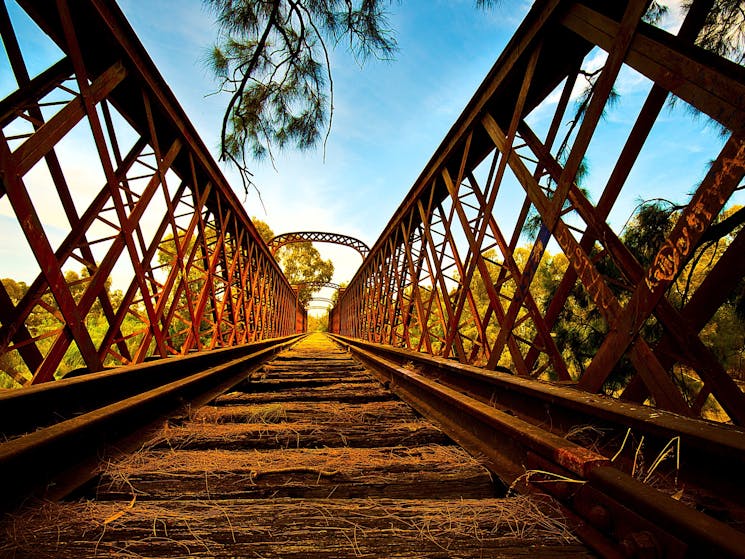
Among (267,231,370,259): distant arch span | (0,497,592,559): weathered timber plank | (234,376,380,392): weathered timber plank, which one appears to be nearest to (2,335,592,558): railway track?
(0,497,592,559): weathered timber plank

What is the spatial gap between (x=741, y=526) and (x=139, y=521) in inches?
70.3

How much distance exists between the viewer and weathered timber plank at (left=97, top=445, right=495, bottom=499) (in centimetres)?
134

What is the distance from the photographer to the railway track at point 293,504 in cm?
99

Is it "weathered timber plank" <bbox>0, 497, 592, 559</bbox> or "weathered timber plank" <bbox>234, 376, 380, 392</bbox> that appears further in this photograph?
"weathered timber plank" <bbox>234, 376, 380, 392</bbox>

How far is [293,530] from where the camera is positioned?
107 centimetres

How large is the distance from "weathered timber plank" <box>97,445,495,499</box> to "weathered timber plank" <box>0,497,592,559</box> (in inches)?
4.4

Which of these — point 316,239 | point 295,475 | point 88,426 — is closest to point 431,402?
point 295,475

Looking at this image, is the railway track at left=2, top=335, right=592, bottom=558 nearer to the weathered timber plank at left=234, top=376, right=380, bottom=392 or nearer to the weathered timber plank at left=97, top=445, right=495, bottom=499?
the weathered timber plank at left=97, top=445, right=495, bottom=499

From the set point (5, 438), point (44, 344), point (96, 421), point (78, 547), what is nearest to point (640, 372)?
point (78, 547)

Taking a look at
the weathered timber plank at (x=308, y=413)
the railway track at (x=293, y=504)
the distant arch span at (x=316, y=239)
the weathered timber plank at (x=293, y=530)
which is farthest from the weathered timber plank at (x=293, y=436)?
the distant arch span at (x=316, y=239)

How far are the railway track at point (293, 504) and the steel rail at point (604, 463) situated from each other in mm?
101

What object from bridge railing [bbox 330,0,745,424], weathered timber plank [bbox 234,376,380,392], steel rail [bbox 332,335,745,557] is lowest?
weathered timber plank [bbox 234,376,380,392]

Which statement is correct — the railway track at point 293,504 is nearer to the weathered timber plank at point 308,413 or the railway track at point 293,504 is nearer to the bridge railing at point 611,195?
the weathered timber plank at point 308,413

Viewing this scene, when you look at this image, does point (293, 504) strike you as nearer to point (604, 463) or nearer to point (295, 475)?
point (295, 475)
